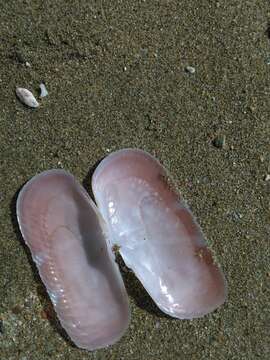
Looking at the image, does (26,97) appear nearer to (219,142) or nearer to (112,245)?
(112,245)

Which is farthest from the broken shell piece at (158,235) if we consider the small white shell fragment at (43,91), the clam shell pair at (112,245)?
the small white shell fragment at (43,91)

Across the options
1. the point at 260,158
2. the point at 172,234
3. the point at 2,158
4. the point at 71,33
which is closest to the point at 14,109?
the point at 2,158

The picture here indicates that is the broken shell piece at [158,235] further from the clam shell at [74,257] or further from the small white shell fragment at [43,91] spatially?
the small white shell fragment at [43,91]

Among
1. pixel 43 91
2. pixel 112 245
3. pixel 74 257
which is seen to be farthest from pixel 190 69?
pixel 74 257

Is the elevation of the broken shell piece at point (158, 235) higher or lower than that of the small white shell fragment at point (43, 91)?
lower

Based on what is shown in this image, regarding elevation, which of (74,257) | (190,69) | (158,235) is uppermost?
(190,69)

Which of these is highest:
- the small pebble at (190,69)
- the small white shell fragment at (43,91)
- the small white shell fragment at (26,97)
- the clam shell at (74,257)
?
the small pebble at (190,69)
